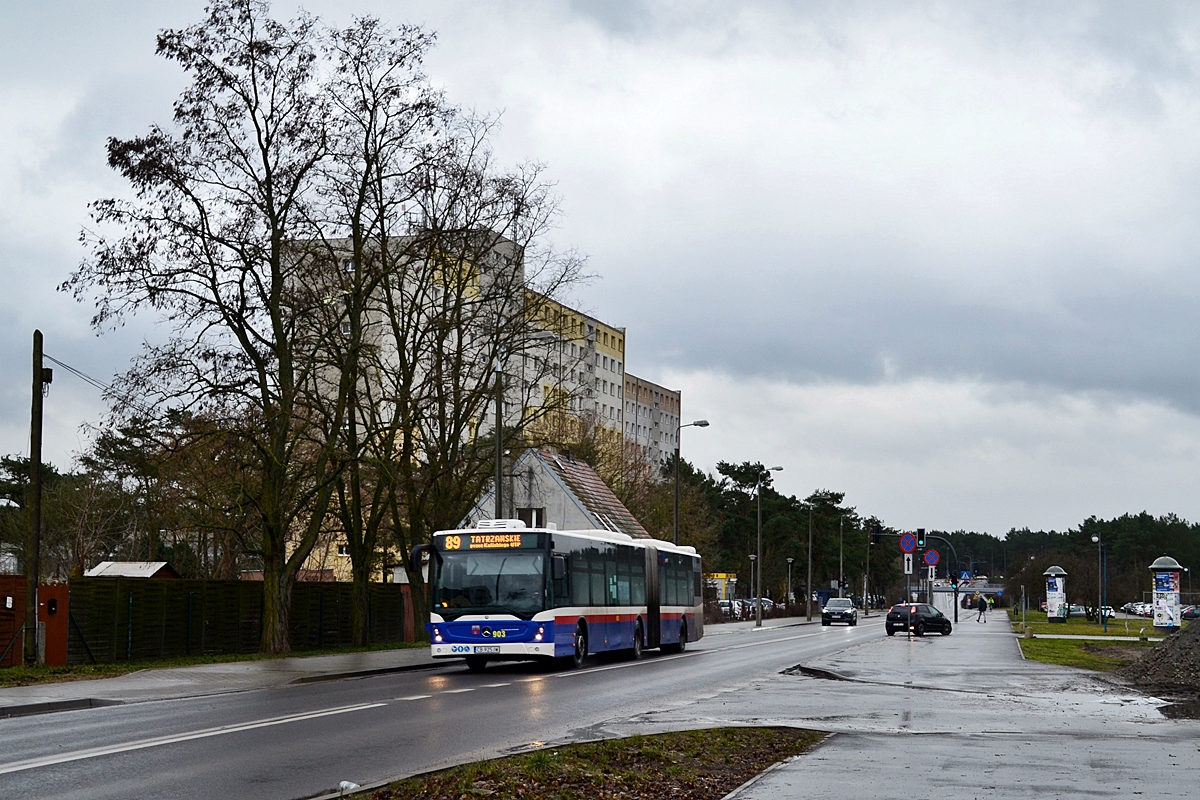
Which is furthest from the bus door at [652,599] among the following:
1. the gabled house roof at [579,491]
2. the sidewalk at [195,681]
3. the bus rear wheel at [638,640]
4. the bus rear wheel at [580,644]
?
the gabled house roof at [579,491]

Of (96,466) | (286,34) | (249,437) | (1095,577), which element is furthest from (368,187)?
(1095,577)

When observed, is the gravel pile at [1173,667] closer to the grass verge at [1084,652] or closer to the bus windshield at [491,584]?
the grass verge at [1084,652]

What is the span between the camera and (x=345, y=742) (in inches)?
580

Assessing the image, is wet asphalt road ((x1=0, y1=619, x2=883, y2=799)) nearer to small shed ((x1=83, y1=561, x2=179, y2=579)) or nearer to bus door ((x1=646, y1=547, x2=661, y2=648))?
bus door ((x1=646, y1=547, x2=661, y2=648))

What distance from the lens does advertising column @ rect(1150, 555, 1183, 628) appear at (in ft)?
188

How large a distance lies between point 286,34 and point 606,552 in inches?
603

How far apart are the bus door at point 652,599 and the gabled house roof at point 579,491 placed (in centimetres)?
1729

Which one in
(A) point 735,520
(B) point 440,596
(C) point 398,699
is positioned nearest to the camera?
(C) point 398,699

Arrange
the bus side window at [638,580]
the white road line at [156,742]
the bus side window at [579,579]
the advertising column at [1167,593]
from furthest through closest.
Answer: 1. the advertising column at [1167,593]
2. the bus side window at [638,580]
3. the bus side window at [579,579]
4. the white road line at [156,742]

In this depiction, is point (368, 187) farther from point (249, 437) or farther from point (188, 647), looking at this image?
point (188, 647)

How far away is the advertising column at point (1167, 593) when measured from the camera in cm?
5725

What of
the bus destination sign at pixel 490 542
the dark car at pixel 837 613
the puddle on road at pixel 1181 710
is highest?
the bus destination sign at pixel 490 542

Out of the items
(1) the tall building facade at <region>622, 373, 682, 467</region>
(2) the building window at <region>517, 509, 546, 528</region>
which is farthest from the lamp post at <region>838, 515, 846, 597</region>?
(2) the building window at <region>517, 509, 546, 528</region>

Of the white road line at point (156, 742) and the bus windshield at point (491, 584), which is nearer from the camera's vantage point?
the white road line at point (156, 742)
